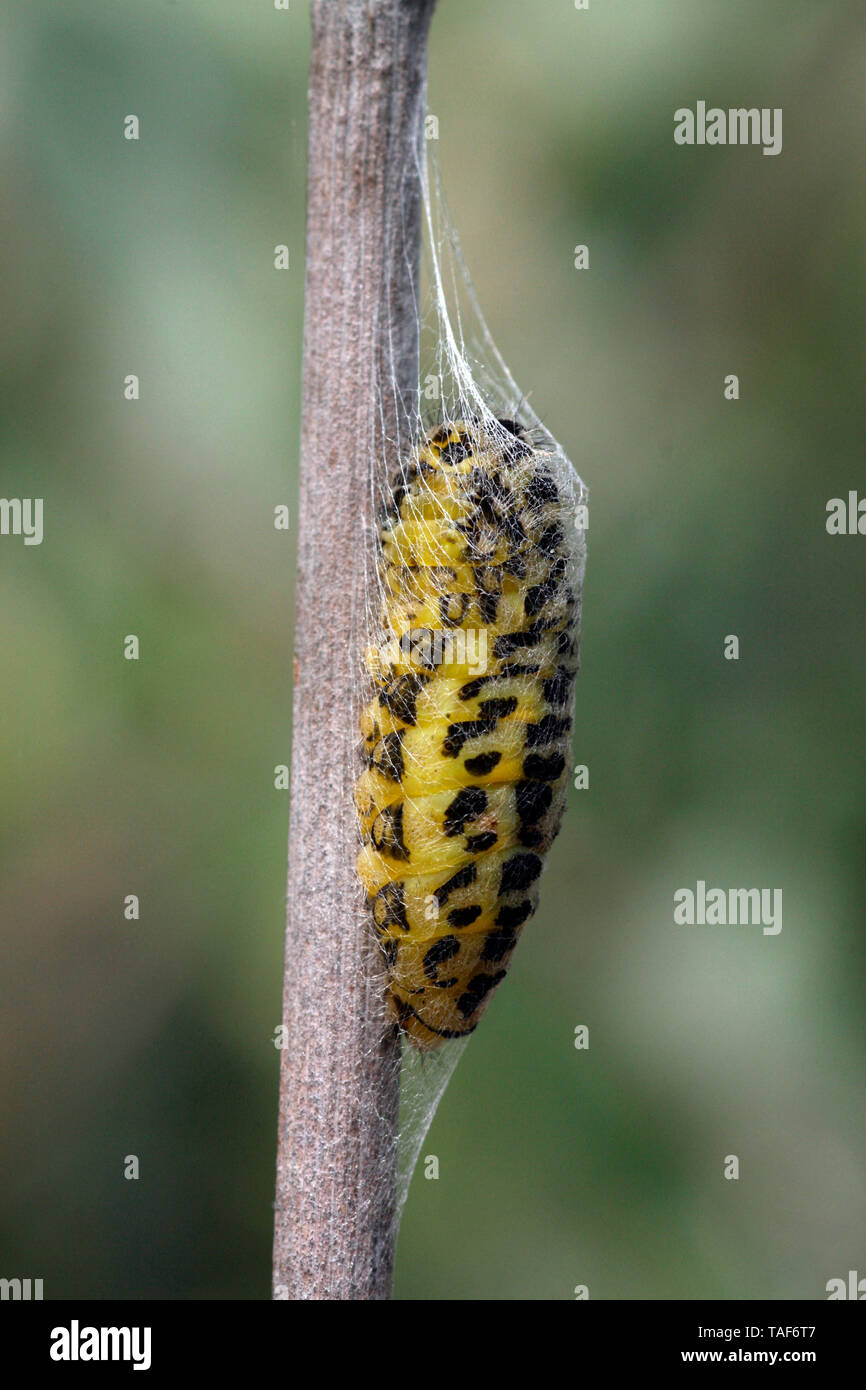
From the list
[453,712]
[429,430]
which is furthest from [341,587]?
[429,430]

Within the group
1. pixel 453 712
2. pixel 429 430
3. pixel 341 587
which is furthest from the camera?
pixel 429 430

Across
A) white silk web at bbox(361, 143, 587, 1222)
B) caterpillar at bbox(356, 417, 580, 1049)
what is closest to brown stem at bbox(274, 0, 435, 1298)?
white silk web at bbox(361, 143, 587, 1222)

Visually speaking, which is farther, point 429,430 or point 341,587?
point 429,430

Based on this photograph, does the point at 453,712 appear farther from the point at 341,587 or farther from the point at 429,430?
the point at 429,430

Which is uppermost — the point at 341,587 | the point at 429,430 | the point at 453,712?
the point at 429,430

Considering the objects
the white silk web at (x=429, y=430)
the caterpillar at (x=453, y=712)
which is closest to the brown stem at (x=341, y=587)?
the white silk web at (x=429, y=430)

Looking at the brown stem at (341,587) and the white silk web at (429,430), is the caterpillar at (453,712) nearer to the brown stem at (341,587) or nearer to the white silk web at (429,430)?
the white silk web at (429,430)

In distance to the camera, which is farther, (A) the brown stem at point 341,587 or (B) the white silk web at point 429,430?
(B) the white silk web at point 429,430

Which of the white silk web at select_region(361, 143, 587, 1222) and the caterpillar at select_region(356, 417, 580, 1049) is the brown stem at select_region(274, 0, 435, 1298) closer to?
the white silk web at select_region(361, 143, 587, 1222)
